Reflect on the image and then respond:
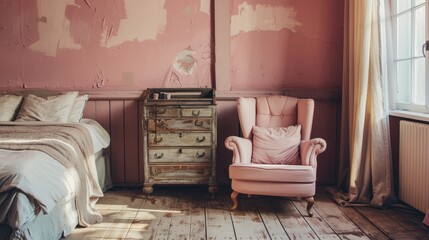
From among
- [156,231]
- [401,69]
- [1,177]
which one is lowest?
[156,231]

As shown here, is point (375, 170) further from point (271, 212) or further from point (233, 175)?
point (233, 175)

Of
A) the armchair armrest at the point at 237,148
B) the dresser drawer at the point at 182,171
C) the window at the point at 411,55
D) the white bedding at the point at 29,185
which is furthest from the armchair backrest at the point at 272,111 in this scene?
the white bedding at the point at 29,185

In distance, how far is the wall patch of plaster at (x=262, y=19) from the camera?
412cm

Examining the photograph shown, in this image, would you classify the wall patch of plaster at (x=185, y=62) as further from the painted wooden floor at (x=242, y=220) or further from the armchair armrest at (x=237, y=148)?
the painted wooden floor at (x=242, y=220)

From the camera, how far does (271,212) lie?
340 cm

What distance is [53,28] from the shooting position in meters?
4.11

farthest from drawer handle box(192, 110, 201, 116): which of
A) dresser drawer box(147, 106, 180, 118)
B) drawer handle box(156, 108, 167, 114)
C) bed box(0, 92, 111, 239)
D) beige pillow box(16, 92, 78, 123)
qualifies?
beige pillow box(16, 92, 78, 123)

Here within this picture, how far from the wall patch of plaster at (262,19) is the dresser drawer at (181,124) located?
988 millimetres

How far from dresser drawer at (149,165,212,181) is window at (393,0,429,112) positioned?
1790mm

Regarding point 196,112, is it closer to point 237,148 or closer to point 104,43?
point 237,148

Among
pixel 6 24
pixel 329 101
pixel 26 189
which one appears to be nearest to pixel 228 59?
pixel 329 101

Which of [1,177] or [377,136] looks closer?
[1,177]

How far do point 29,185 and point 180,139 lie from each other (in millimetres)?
1697

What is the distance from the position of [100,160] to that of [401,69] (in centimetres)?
279
